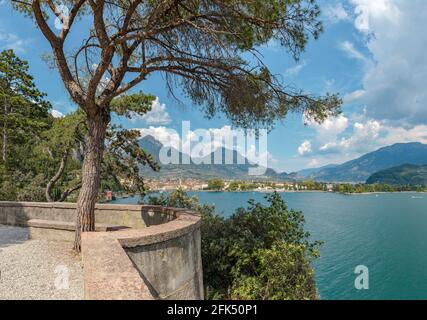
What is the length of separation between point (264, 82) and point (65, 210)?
605cm

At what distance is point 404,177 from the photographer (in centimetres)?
17512

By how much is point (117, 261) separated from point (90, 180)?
2705 millimetres

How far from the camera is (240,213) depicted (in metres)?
8.15

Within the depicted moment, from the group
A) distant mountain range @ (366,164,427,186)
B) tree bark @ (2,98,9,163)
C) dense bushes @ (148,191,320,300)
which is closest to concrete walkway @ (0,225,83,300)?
dense bushes @ (148,191,320,300)

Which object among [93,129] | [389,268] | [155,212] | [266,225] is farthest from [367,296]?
[93,129]

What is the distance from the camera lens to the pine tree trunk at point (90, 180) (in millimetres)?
5188

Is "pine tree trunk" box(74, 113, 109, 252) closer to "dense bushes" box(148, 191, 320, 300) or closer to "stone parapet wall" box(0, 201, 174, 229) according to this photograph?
"stone parapet wall" box(0, 201, 174, 229)

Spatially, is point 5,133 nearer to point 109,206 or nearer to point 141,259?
point 109,206

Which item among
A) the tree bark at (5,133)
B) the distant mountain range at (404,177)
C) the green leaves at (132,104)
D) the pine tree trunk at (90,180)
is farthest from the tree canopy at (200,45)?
the distant mountain range at (404,177)

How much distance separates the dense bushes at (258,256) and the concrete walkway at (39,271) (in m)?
3.22

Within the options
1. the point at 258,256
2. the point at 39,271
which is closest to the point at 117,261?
the point at 39,271

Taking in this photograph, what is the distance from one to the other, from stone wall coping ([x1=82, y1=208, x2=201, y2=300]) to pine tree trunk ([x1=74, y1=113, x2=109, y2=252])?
136 cm

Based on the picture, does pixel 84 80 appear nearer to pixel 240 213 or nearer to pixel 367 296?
pixel 240 213

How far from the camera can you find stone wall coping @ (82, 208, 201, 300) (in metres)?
2.31
